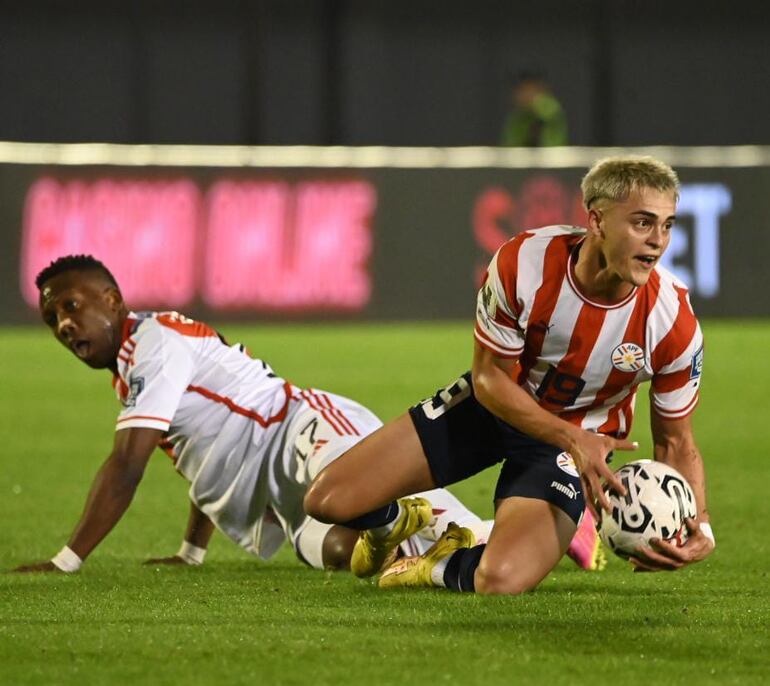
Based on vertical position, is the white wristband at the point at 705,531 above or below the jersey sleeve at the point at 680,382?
below

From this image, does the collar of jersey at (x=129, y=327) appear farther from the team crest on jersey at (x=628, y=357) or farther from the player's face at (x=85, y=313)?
the team crest on jersey at (x=628, y=357)

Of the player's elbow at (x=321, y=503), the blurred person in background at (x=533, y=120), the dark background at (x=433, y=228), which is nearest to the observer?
the player's elbow at (x=321, y=503)

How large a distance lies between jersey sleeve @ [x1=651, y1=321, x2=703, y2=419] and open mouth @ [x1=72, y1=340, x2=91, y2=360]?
201cm

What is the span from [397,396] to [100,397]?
2325 millimetres

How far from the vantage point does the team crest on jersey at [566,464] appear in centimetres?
553

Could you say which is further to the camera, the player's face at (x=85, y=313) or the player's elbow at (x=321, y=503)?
the player's face at (x=85, y=313)

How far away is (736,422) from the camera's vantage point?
35.9 ft

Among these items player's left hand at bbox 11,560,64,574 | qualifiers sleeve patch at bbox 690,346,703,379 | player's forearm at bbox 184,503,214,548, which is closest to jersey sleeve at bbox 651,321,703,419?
qualifiers sleeve patch at bbox 690,346,703,379

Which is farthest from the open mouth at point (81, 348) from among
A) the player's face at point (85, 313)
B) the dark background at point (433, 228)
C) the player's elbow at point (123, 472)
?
Answer: the dark background at point (433, 228)

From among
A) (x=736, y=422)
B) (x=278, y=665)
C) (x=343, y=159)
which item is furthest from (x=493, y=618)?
(x=343, y=159)

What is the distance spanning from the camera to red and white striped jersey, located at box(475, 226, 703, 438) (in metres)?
5.25

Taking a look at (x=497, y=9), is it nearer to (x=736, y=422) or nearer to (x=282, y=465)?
(x=736, y=422)

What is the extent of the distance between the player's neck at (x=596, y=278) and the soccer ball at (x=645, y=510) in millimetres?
557

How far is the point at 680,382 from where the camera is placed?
5.30 m
